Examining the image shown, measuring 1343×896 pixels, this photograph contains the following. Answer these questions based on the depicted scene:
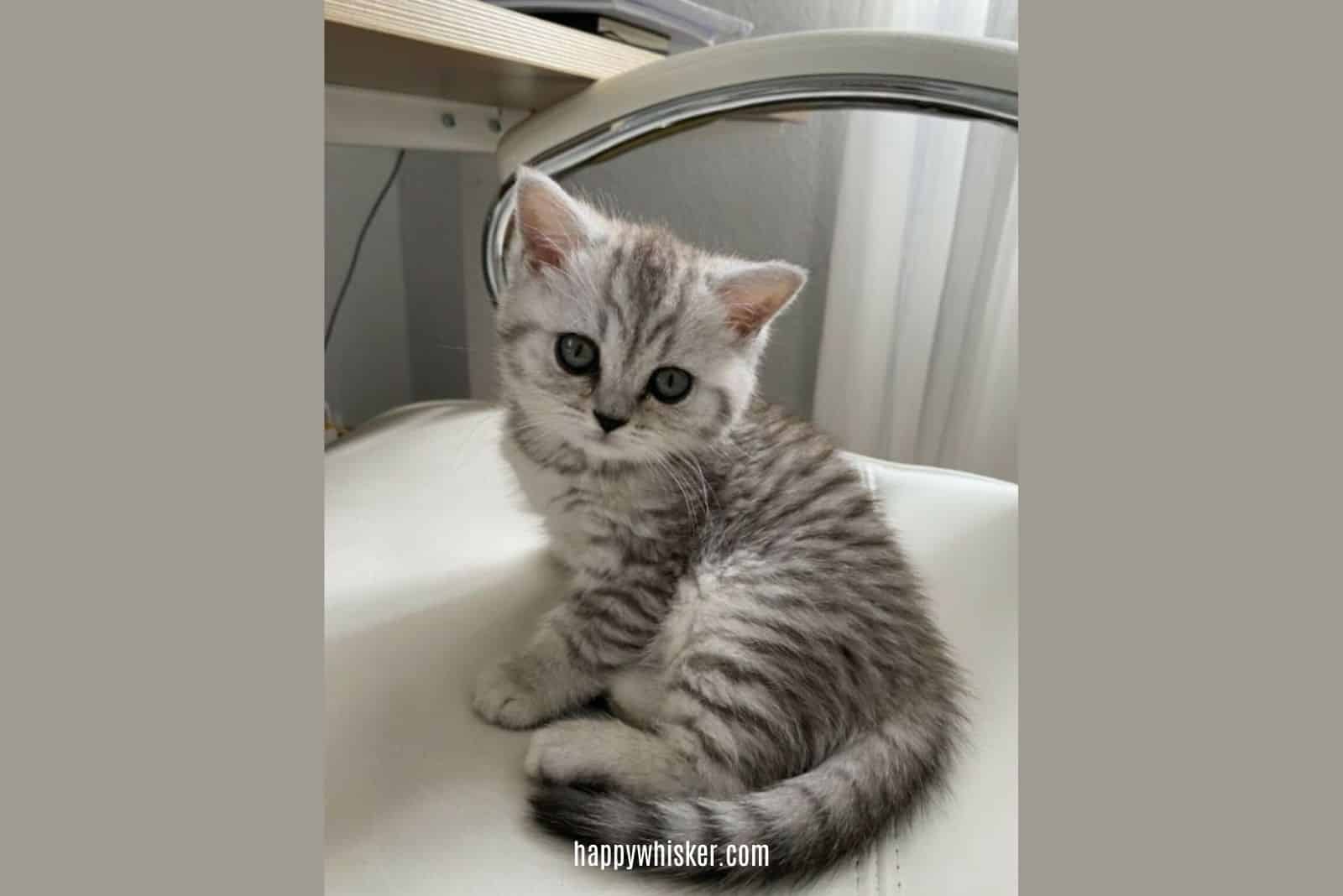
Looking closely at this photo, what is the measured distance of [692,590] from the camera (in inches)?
26.9

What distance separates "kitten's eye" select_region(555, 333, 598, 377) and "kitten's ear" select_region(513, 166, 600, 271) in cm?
8

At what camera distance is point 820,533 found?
71cm

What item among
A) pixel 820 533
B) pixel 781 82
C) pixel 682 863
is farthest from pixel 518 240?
Result: pixel 682 863

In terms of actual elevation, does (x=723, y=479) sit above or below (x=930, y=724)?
above

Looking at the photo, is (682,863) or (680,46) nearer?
(682,863)

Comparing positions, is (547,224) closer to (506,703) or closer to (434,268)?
(434,268)

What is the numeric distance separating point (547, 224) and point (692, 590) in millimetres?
330

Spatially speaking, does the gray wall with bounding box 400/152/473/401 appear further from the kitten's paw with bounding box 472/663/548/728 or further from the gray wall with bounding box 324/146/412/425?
the kitten's paw with bounding box 472/663/548/728

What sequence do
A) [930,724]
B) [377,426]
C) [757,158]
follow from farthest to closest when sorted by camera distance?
[757,158] → [377,426] → [930,724]

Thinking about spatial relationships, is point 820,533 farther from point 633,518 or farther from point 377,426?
point 377,426

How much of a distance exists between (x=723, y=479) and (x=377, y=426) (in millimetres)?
495

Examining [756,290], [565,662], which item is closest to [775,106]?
[756,290]

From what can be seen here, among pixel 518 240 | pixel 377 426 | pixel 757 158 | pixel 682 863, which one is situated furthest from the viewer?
pixel 757 158

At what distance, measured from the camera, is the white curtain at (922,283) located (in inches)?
33.9
